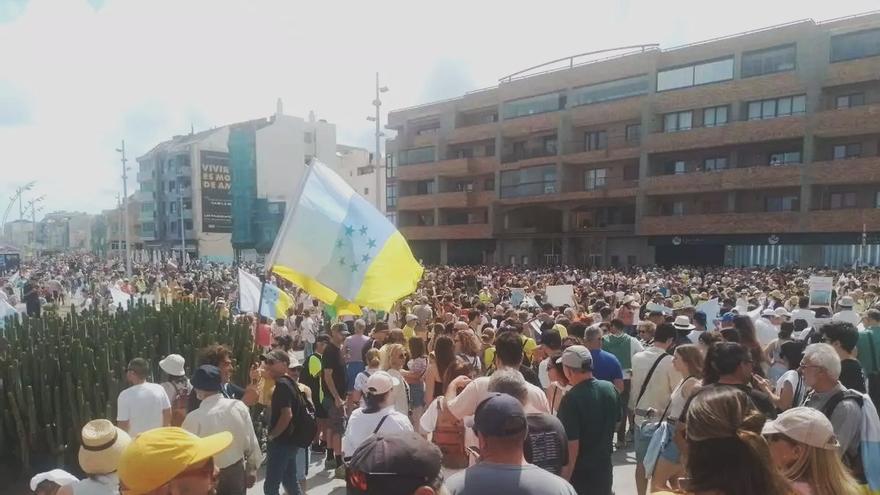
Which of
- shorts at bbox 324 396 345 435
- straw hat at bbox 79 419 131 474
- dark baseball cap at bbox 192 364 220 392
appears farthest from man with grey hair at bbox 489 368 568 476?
shorts at bbox 324 396 345 435

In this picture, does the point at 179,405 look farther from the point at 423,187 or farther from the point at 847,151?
the point at 423,187

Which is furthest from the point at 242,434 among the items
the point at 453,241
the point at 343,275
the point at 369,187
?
the point at 369,187

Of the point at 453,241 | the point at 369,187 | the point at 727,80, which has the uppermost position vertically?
the point at 727,80

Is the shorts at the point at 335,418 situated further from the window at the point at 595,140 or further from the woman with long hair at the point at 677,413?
the window at the point at 595,140

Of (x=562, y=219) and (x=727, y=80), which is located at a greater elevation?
(x=727, y=80)

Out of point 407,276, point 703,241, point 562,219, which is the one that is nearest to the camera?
point 407,276

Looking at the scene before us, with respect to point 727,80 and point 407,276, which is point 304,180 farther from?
point 727,80

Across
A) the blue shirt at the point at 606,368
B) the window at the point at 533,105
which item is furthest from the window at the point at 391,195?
the blue shirt at the point at 606,368

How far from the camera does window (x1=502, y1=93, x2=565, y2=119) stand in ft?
132

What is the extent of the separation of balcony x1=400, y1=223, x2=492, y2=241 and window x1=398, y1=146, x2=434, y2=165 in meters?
5.84

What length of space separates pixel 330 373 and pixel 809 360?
4.63 m

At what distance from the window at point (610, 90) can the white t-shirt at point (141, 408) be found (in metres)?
37.0

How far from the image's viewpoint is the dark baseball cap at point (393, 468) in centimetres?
182

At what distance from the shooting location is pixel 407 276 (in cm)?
754
